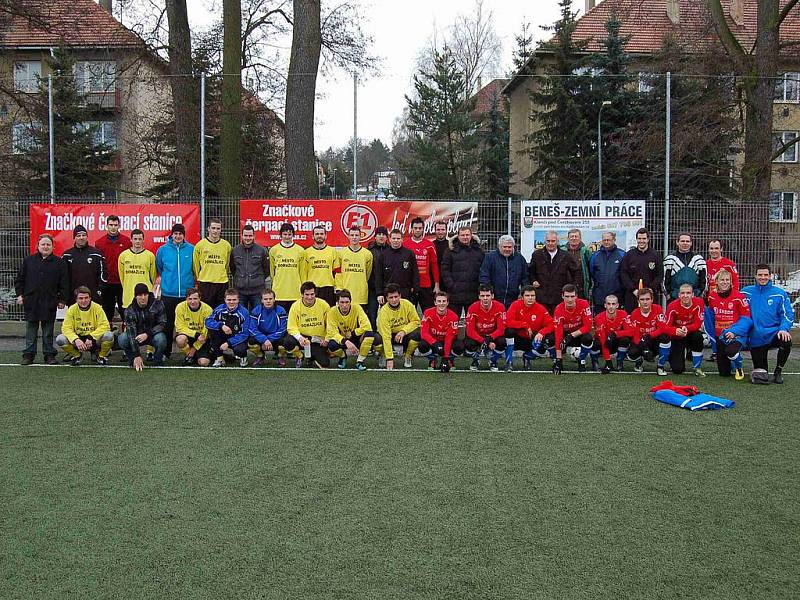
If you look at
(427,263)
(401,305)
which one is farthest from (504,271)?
(401,305)

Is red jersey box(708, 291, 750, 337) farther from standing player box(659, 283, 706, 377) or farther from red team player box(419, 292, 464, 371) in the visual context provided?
red team player box(419, 292, 464, 371)

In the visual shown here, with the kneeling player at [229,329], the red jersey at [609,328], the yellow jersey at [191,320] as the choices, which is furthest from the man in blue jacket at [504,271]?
the yellow jersey at [191,320]

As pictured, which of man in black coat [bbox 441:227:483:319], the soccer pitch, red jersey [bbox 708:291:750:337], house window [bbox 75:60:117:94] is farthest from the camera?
house window [bbox 75:60:117:94]

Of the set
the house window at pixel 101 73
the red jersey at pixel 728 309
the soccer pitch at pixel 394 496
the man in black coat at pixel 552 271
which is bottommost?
the soccer pitch at pixel 394 496

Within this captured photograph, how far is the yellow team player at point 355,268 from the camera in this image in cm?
1025

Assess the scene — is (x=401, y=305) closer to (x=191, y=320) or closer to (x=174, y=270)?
(x=191, y=320)

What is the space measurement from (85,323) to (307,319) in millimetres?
2791

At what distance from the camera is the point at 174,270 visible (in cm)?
1033

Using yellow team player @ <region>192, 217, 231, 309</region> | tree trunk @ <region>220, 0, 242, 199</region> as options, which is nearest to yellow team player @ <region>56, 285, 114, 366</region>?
yellow team player @ <region>192, 217, 231, 309</region>

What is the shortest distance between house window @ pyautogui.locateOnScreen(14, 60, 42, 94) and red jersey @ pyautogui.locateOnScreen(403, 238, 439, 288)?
16.7 meters

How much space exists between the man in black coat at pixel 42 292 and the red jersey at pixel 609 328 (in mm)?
6810

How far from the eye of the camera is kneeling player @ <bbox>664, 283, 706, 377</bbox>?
916 centimetres

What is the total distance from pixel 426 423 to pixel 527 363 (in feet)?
11.7

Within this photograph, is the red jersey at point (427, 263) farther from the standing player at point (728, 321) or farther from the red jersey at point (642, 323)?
the standing player at point (728, 321)
